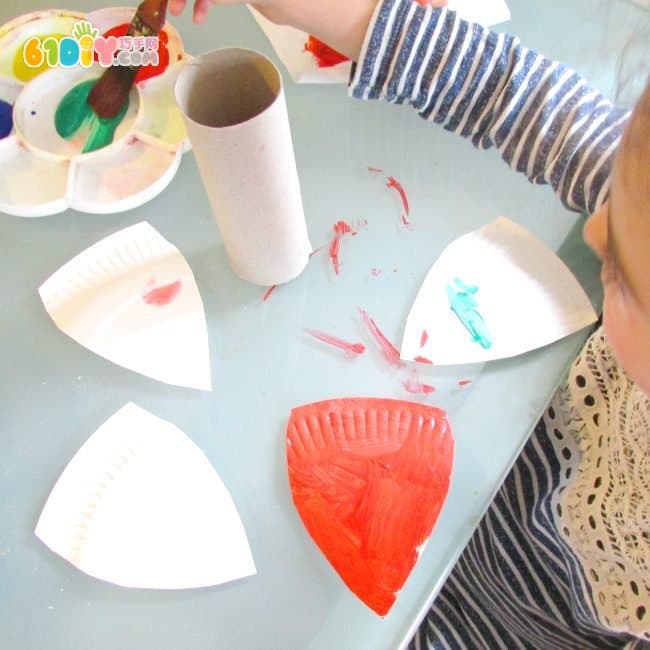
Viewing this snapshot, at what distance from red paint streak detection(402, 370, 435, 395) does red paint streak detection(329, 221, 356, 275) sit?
4.0 inches

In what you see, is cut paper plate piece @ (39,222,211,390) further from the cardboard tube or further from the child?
the child

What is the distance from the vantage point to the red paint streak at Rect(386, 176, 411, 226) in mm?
508

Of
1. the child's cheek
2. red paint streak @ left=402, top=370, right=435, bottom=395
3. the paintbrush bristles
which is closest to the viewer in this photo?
the child's cheek

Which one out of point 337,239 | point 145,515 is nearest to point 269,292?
point 337,239

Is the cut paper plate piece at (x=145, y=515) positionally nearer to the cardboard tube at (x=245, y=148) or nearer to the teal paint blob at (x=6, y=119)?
the cardboard tube at (x=245, y=148)

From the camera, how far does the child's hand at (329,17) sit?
0.50 metres

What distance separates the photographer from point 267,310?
481 mm

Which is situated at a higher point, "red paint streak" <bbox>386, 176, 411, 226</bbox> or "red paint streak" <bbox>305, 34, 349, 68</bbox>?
"red paint streak" <bbox>305, 34, 349, 68</bbox>

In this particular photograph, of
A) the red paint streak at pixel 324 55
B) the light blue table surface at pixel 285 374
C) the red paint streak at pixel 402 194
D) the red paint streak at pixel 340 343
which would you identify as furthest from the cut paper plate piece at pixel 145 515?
the red paint streak at pixel 324 55

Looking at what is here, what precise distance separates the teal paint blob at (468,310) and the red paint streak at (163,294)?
194 millimetres

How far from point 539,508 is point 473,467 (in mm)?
159

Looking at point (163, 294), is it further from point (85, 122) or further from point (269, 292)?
point (85, 122)

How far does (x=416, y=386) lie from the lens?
0.44 metres

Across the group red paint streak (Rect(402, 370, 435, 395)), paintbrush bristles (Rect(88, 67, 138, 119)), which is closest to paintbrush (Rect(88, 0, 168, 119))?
paintbrush bristles (Rect(88, 67, 138, 119))
